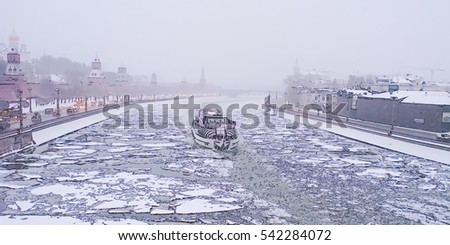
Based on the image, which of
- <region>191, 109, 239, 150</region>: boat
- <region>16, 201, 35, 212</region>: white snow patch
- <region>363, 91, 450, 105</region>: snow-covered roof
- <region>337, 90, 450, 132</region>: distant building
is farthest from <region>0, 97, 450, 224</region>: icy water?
<region>363, 91, 450, 105</region>: snow-covered roof

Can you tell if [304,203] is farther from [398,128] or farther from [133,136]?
[398,128]

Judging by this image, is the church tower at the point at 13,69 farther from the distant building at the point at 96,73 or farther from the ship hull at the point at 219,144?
the ship hull at the point at 219,144

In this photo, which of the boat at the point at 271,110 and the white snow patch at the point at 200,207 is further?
the boat at the point at 271,110

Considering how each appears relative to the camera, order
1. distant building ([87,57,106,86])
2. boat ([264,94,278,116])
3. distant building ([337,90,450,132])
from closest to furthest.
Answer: distant building ([337,90,450,132])
boat ([264,94,278,116])
distant building ([87,57,106,86])

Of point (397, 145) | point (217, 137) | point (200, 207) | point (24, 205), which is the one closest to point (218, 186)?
point (200, 207)

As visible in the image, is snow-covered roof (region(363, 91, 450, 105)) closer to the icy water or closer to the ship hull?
the icy water

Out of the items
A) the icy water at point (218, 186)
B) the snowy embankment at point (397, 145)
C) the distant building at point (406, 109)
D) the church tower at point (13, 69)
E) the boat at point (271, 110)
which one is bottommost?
the icy water at point (218, 186)

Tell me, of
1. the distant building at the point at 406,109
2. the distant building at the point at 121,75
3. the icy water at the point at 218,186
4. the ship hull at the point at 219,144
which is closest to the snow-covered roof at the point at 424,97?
the distant building at the point at 406,109

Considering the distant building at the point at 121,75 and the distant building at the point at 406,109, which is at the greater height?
the distant building at the point at 121,75

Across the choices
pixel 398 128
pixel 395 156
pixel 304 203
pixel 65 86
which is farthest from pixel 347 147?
pixel 65 86
